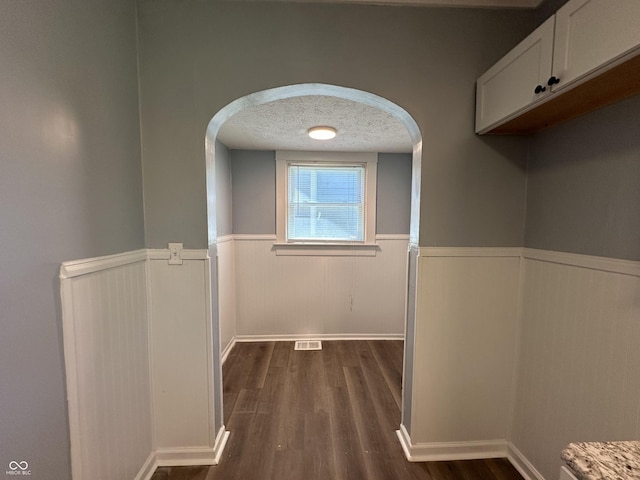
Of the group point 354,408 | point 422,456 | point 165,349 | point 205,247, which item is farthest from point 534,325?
point 165,349

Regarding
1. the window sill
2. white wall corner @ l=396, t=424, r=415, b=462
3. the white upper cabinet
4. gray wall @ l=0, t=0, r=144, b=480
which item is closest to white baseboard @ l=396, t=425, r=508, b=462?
white wall corner @ l=396, t=424, r=415, b=462

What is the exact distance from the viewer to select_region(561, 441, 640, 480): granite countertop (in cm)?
55

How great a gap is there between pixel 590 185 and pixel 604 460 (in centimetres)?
110

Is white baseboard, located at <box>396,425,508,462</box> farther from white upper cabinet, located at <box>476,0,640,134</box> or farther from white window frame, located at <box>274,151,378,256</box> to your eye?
white window frame, located at <box>274,151,378,256</box>

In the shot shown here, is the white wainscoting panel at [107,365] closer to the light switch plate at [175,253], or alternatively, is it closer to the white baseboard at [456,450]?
the light switch plate at [175,253]

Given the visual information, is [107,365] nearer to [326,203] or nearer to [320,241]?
[320,241]

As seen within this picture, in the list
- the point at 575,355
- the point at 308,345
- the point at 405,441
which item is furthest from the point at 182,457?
the point at 575,355

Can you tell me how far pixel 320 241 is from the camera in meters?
3.31

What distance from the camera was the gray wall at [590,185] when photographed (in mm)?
1053

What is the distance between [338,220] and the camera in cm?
335

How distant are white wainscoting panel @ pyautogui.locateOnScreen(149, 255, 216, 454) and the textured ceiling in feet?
4.14

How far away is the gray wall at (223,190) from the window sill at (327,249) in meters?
0.61

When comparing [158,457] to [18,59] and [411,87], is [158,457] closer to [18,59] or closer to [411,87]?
[18,59]

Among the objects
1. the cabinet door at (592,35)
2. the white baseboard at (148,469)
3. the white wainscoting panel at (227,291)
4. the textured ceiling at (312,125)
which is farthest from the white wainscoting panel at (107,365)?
the cabinet door at (592,35)
